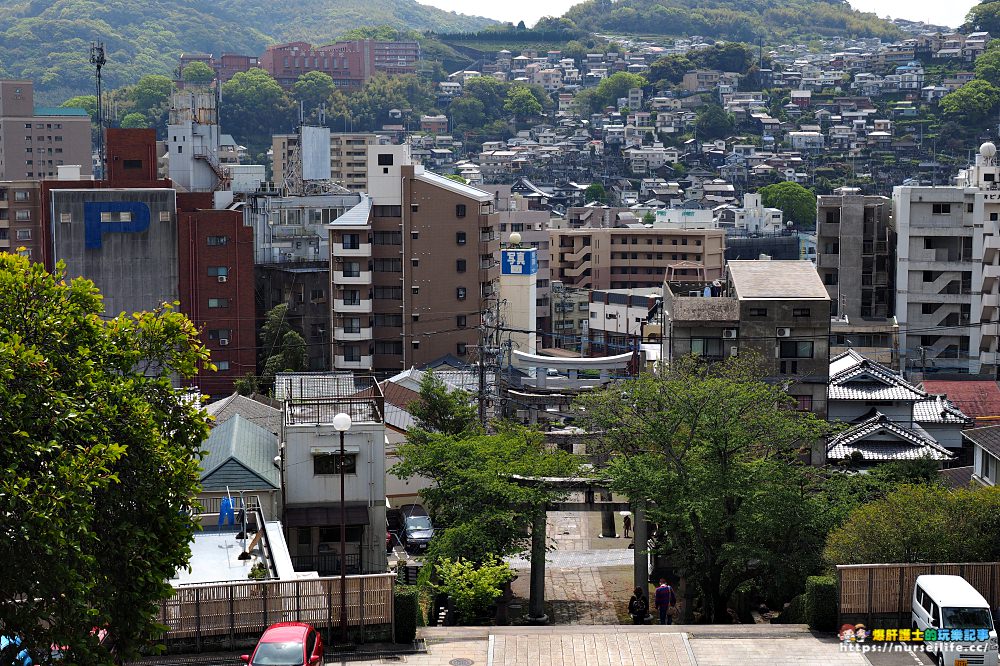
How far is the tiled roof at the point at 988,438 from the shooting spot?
97.9ft

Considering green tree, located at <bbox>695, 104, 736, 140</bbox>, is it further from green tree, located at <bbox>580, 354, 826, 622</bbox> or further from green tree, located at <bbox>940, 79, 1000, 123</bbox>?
green tree, located at <bbox>580, 354, 826, 622</bbox>

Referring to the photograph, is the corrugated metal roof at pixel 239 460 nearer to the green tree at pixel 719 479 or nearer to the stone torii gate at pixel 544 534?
the stone torii gate at pixel 544 534

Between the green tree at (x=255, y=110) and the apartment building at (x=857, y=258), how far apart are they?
471 feet

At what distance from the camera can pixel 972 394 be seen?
48.0m

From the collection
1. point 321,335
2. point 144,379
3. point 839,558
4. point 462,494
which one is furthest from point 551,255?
point 144,379

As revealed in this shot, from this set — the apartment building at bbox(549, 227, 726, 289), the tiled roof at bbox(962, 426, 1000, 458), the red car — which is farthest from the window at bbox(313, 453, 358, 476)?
the apartment building at bbox(549, 227, 726, 289)

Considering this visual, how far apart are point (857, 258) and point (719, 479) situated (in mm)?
37891

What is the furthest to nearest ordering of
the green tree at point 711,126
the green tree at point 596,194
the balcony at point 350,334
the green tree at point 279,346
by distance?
1. the green tree at point 711,126
2. the green tree at point 596,194
3. the balcony at point 350,334
4. the green tree at point 279,346

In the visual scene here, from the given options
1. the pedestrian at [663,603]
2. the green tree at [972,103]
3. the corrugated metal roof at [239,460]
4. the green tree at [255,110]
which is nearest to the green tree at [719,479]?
the pedestrian at [663,603]

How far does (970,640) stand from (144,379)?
1159 centimetres

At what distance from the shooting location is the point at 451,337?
2418 inches

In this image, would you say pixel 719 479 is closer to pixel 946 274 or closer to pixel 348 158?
pixel 946 274

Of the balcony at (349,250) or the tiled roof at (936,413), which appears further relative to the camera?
the balcony at (349,250)

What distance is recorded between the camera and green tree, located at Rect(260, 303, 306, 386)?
5656 cm
